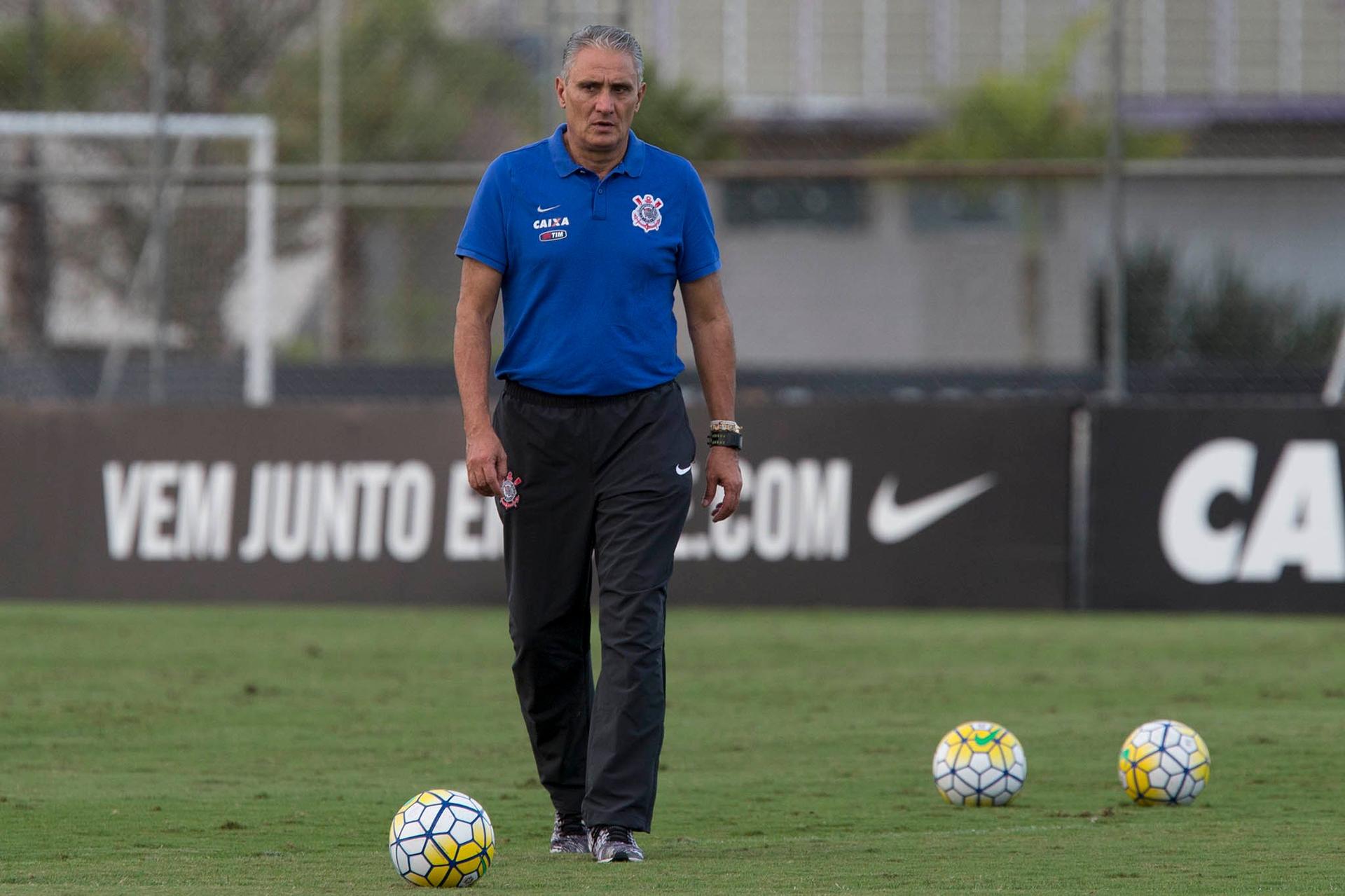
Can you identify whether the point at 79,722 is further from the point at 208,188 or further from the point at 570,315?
the point at 208,188

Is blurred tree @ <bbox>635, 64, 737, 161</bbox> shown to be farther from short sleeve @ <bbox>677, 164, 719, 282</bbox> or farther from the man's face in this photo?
the man's face

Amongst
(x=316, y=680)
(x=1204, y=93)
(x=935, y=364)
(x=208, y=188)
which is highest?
(x=1204, y=93)

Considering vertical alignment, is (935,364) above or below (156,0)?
below

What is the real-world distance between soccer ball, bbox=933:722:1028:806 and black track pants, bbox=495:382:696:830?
1.32 m

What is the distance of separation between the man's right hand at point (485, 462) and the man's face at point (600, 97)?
2.67 feet

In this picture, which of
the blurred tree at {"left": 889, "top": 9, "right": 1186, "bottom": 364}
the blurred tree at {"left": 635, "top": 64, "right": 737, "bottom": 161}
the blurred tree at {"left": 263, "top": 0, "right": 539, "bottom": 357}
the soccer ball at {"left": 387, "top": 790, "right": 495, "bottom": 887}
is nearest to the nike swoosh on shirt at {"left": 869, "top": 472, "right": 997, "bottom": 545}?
the blurred tree at {"left": 635, "top": 64, "right": 737, "bottom": 161}

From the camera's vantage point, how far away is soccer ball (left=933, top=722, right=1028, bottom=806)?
6.53 m

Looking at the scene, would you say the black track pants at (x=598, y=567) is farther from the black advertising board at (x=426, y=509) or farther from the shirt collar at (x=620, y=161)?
the black advertising board at (x=426, y=509)

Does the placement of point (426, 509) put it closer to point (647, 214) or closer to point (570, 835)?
point (570, 835)

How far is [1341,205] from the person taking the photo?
25844 mm

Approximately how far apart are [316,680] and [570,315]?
4.83 meters

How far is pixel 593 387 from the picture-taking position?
18.5ft

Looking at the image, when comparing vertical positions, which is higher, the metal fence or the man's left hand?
the metal fence

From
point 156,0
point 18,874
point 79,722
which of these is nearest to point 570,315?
point 18,874
